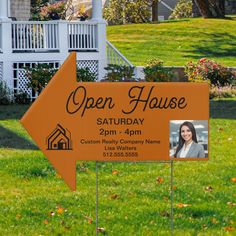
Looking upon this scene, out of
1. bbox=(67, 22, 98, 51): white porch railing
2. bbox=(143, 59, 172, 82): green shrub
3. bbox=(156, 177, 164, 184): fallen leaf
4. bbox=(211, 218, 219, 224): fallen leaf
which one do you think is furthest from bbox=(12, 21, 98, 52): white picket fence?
bbox=(211, 218, 219, 224): fallen leaf

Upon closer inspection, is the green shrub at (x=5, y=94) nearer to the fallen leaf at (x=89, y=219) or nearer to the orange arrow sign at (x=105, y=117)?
the fallen leaf at (x=89, y=219)

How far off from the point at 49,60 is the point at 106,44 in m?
2.23

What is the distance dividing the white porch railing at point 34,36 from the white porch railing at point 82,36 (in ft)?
1.38

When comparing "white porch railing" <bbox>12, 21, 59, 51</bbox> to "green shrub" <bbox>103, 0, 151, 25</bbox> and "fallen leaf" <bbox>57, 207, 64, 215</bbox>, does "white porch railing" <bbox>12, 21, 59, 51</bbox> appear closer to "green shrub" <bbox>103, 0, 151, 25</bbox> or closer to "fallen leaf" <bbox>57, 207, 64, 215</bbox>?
"fallen leaf" <bbox>57, 207, 64, 215</bbox>

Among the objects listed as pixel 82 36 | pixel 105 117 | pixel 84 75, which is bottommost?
pixel 84 75

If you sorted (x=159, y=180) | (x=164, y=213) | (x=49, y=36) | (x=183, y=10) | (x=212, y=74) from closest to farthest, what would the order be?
(x=164, y=213) → (x=159, y=180) → (x=49, y=36) → (x=212, y=74) → (x=183, y=10)

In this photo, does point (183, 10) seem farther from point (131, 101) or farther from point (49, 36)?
point (131, 101)

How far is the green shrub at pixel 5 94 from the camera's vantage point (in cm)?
2012

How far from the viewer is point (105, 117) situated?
722cm

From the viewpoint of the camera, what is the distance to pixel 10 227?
851 cm

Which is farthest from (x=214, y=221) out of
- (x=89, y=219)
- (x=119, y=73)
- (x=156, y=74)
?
(x=156, y=74)

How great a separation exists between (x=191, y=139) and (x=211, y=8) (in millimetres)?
31732

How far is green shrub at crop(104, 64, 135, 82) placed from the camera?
20.3 metres

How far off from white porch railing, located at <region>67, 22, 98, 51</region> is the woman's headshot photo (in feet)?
47.0
